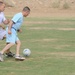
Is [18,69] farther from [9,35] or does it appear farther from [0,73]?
[9,35]

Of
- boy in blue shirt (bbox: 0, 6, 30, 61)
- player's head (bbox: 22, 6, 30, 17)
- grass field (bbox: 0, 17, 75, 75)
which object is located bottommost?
grass field (bbox: 0, 17, 75, 75)

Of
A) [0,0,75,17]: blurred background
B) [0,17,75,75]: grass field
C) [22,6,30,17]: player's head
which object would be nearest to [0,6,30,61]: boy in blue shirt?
[22,6,30,17]: player's head

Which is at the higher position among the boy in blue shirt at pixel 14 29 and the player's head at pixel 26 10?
the player's head at pixel 26 10

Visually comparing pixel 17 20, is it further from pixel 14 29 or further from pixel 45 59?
pixel 45 59

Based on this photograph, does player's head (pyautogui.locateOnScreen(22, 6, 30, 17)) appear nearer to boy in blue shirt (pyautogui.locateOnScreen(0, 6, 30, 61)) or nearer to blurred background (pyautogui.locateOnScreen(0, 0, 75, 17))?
boy in blue shirt (pyautogui.locateOnScreen(0, 6, 30, 61))

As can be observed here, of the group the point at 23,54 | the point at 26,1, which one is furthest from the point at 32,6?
the point at 23,54

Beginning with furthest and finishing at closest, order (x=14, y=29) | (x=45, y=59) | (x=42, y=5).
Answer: (x=42, y=5), (x=45, y=59), (x=14, y=29)

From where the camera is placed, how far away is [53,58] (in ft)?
41.6

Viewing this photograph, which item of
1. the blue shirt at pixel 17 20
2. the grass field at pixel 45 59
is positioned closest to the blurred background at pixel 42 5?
the grass field at pixel 45 59

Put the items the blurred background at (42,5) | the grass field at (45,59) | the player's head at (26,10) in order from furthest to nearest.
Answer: the blurred background at (42,5) < the player's head at (26,10) < the grass field at (45,59)

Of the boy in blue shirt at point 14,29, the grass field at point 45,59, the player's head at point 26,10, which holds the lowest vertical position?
the grass field at point 45,59

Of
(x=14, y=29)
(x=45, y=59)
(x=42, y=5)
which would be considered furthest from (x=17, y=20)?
(x=42, y=5)

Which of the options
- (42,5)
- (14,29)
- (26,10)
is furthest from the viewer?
(42,5)

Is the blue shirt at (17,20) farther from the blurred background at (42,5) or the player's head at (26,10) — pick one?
the blurred background at (42,5)
